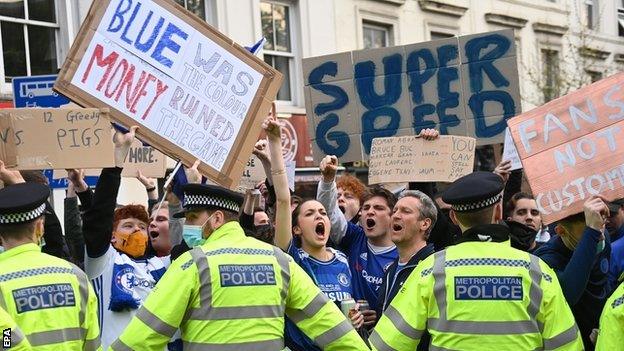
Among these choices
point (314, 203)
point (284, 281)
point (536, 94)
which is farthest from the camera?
point (536, 94)

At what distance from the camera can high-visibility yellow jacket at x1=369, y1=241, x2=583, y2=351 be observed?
16.4 ft

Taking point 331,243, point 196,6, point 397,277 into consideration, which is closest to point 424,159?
point 331,243

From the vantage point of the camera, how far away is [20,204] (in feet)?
15.8

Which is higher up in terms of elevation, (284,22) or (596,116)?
(284,22)

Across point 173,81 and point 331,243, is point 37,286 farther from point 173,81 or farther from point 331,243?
point 331,243

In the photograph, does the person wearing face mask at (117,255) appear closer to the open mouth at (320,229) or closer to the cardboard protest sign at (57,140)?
the cardboard protest sign at (57,140)

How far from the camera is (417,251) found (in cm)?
632

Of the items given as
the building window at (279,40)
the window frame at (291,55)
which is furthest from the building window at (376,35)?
the building window at (279,40)

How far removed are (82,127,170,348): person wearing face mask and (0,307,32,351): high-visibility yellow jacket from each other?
132 cm

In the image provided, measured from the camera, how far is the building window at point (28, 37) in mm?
14023

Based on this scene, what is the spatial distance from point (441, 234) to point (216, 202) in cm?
225

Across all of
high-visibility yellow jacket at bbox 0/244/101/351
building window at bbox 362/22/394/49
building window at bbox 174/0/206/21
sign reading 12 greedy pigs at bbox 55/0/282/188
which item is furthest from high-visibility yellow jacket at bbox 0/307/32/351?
building window at bbox 362/22/394/49

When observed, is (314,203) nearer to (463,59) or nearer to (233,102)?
(233,102)

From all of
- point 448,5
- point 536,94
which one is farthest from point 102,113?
point 536,94
